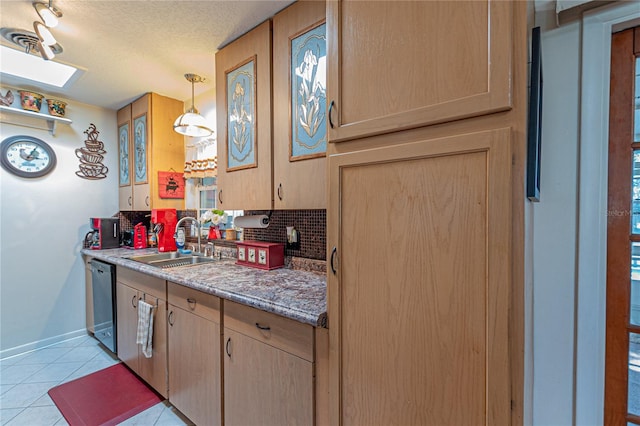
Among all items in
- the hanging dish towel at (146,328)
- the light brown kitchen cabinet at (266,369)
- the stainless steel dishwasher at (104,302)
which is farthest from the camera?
the stainless steel dishwasher at (104,302)

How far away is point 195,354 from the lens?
1.63 metres

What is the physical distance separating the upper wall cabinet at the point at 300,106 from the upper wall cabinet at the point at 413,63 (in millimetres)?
394

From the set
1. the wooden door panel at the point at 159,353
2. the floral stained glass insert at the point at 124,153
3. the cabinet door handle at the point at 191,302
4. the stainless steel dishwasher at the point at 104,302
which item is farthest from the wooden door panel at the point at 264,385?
the floral stained glass insert at the point at 124,153

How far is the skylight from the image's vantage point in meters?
2.24

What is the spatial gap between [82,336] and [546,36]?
4.34 m

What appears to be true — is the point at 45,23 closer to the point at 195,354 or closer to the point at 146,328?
the point at 146,328

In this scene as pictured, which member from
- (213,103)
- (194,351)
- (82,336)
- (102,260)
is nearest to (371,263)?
(194,351)

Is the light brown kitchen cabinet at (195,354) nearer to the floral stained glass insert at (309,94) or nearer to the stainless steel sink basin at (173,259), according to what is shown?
the stainless steel sink basin at (173,259)

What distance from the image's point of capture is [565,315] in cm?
105

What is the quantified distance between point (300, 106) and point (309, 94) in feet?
0.26

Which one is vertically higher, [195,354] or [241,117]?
[241,117]

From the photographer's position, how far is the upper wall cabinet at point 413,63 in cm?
72

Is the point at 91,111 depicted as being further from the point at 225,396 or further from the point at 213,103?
the point at 225,396

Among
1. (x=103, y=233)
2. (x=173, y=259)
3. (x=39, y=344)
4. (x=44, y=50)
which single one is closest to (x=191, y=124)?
(x=44, y=50)
